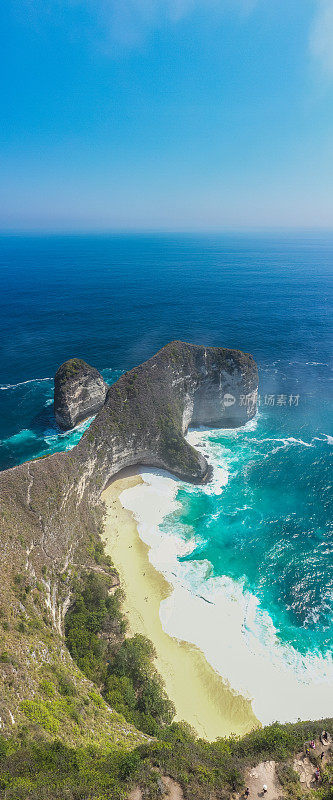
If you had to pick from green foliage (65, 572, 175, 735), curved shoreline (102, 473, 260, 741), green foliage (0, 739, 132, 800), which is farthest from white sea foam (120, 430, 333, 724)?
green foliage (0, 739, 132, 800)

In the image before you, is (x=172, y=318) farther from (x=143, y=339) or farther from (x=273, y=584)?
(x=273, y=584)

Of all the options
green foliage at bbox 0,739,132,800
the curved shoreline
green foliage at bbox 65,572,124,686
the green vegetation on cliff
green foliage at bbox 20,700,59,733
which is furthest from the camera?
green foliage at bbox 65,572,124,686

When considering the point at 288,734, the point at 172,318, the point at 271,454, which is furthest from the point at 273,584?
the point at 172,318

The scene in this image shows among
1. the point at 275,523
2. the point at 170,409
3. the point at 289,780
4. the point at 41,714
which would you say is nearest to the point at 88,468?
the point at 170,409

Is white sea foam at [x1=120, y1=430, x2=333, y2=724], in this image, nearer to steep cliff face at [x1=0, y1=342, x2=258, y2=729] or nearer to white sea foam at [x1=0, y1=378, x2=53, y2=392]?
steep cliff face at [x1=0, y1=342, x2=258, y2=729]

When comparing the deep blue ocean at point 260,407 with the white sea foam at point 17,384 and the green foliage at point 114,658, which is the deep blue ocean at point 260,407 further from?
the green foliage at point 114,658

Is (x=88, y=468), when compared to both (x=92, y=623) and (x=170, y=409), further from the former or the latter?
(x=92, y=623)
